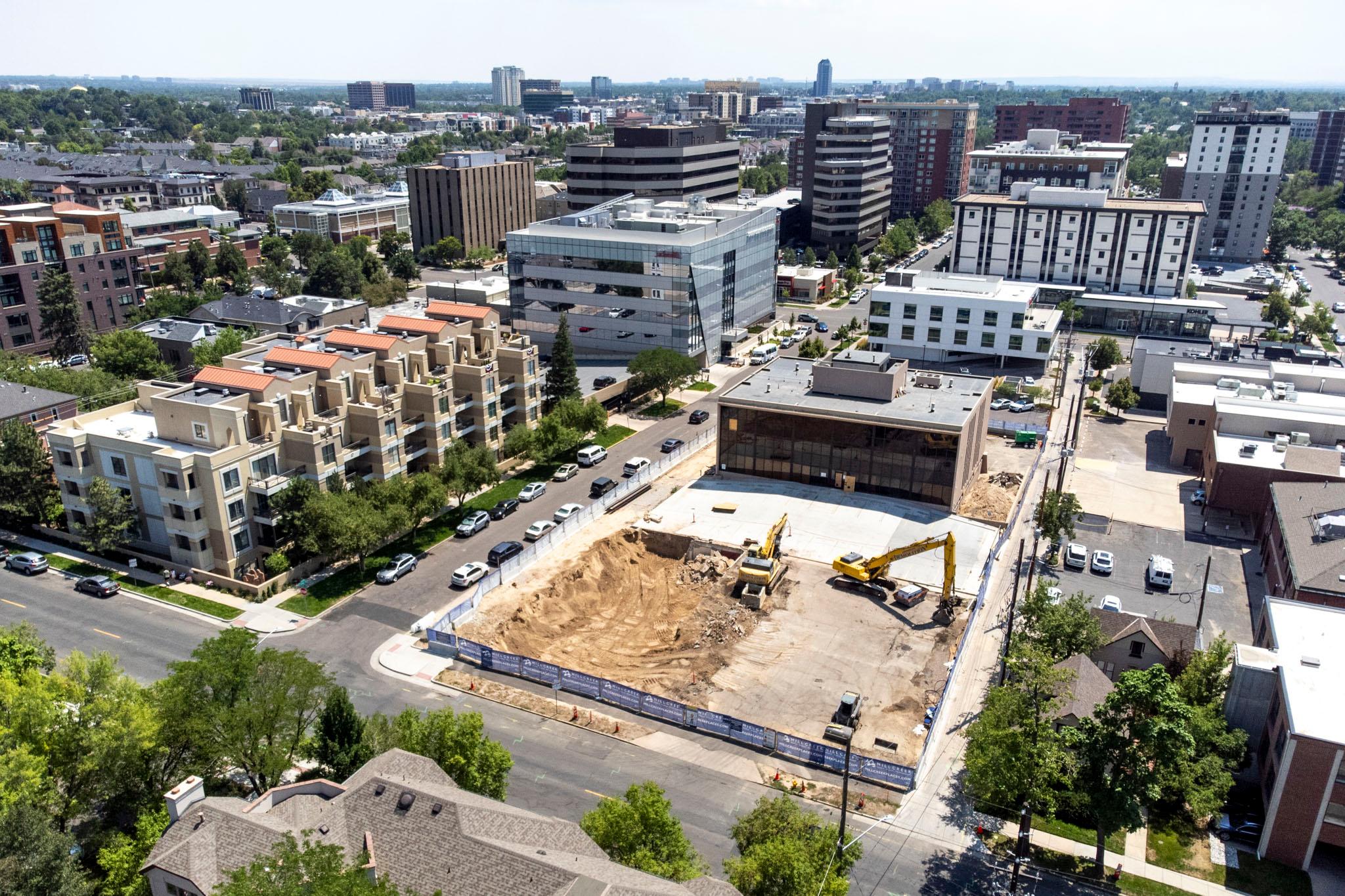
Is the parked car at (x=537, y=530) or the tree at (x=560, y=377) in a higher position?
the tree at (x=560, y=377)

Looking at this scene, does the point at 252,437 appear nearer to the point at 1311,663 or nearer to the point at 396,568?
the point at 396,568

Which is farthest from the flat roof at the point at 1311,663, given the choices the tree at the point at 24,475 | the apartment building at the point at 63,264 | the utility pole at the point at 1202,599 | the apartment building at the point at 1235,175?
the apartment building at the point at 1235,175

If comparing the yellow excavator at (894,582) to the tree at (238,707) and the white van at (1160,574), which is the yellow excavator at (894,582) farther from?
the tree at (238,707)

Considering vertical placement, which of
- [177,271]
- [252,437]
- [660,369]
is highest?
[252,437]

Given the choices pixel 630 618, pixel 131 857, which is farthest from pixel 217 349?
pixel 131 857

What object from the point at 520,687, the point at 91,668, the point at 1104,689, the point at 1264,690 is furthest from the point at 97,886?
the point at 1264,690

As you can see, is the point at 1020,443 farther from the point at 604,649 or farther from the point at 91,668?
the point at 91,668
